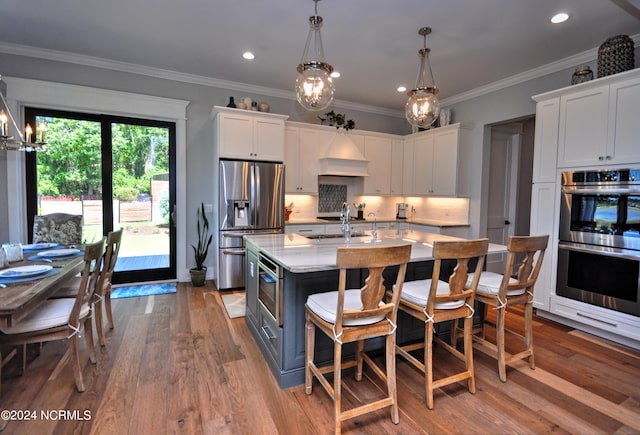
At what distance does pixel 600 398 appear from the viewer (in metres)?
2.07

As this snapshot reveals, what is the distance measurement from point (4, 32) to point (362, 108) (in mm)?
4671

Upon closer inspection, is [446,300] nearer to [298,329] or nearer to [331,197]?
[298,329]

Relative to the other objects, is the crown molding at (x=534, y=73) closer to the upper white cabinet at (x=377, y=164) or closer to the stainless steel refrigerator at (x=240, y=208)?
the upper white cabinet at (x=377, y=164)

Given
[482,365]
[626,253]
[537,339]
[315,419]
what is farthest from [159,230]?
[626,253]

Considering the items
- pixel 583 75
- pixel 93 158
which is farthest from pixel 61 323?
pixel 583 75

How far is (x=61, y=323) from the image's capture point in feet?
6.61

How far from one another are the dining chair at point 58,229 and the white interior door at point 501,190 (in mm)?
5454

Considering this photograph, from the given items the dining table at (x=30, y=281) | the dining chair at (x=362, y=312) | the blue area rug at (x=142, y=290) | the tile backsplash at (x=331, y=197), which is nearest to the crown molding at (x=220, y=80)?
the tile backsplash at (x=331, y=197)

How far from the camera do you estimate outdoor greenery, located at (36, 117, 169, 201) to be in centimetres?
393

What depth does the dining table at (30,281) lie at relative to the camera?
162cm

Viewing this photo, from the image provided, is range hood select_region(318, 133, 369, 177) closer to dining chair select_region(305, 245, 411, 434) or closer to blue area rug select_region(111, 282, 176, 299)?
blue area rug select_region(111, 282, 176, 299)

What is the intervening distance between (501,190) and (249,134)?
13.1 feet

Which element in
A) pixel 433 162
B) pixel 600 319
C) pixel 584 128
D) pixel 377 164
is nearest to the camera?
pixel 600 319

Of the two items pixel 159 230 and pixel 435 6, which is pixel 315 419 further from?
pixel 159 230
